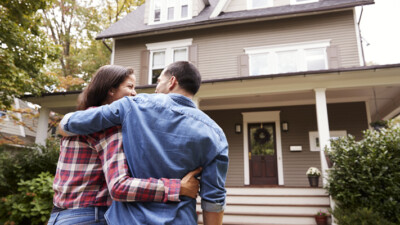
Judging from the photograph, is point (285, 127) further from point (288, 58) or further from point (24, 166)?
point (24, 166)

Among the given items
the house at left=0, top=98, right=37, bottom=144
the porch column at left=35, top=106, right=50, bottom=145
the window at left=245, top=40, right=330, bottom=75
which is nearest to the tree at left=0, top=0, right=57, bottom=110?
the porch column at left=35, top=106, right=50, bottom=145

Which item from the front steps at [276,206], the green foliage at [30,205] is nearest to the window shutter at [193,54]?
the front steps at [276,206]

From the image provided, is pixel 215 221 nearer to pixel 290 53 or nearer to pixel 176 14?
pixel 290 53

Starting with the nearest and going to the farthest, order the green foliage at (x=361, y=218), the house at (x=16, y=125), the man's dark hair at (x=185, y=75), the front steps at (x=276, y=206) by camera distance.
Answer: the man's dark hair at (x=185, y=75), the green foliage at (x=361, y=218), the front steps at (x=276, y=206), the house at (x=16, y=125)

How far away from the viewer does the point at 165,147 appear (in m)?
1.14

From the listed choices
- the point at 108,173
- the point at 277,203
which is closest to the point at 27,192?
the point at 277,203

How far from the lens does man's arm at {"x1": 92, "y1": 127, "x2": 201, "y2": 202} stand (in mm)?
1058

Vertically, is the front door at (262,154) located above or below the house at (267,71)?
below

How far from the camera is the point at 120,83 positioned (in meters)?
1.49

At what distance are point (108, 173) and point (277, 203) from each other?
5.79 meters

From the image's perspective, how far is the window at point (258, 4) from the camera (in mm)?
10137

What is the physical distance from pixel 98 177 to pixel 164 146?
15.1 inches

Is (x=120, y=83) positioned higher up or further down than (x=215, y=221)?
higher up

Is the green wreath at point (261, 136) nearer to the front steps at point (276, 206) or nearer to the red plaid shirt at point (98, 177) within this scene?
the front steps at point (276, 206)
